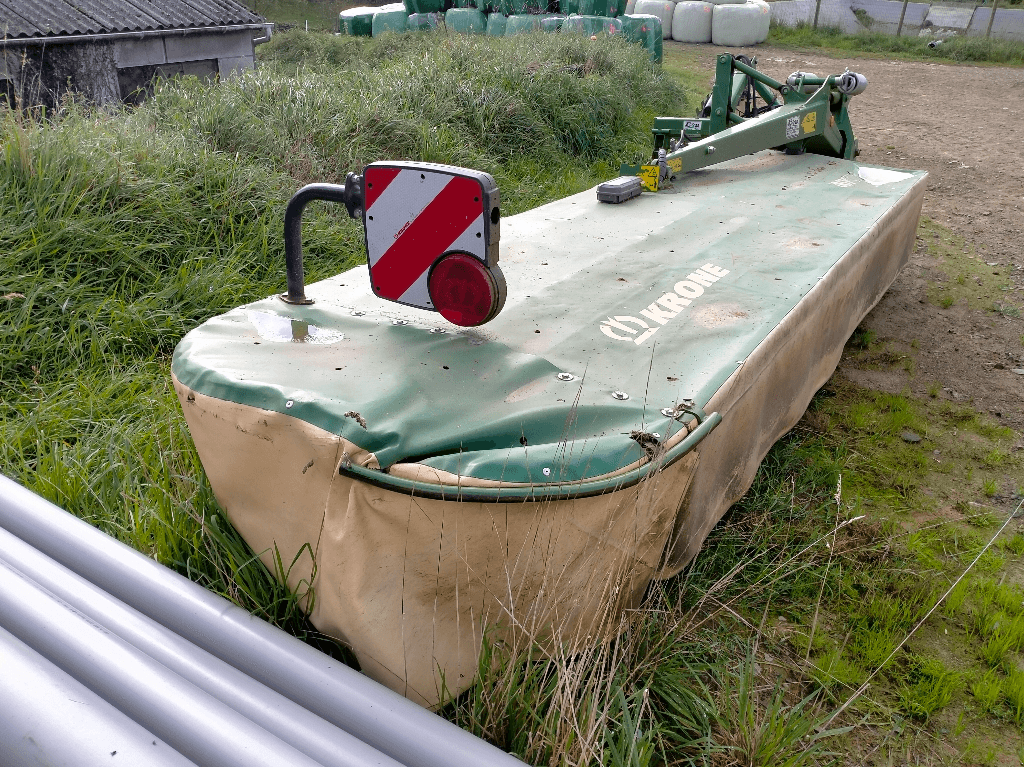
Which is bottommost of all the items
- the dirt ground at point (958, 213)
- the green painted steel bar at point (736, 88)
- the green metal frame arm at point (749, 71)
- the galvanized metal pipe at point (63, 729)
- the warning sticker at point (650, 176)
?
the dirt ground at point (958, 213)

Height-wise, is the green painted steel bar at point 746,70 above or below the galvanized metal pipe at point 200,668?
above

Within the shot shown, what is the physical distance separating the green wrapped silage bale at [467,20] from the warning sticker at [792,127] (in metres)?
11.6

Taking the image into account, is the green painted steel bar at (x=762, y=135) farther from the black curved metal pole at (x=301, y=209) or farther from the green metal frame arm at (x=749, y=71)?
the black curved metal pole at (x=301, y=209)

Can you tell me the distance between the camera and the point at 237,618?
153 cm

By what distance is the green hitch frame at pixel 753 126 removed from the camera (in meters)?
3.80

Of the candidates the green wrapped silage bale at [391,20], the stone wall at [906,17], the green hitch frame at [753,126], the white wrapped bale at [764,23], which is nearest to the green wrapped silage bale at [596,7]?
the green wrapped silage bale at [391,20]

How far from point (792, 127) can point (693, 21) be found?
14375 millimetres

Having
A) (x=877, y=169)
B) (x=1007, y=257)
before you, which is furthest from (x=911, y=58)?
(x=877, y=169)

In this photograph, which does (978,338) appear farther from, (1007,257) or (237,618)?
(237,618)

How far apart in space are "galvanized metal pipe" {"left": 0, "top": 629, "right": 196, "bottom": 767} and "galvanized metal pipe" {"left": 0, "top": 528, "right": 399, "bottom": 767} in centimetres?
17

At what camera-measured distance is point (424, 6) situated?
15.4 meters

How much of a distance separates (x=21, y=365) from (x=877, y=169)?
3.82 meters

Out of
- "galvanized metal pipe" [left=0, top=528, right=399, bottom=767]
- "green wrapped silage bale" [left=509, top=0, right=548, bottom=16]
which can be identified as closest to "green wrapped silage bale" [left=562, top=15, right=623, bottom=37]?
"green wrapped silage bale" [left=509, top=0, right=548, bottom=16]

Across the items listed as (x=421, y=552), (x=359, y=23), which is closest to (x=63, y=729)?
(x=421, y=552)
